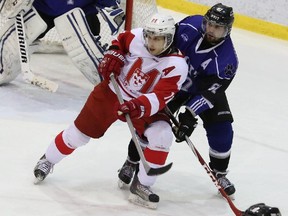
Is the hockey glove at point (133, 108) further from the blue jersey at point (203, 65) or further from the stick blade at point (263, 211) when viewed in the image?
the stick blade at point (263, 211)

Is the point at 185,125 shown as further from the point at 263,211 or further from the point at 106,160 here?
the point at 106,160

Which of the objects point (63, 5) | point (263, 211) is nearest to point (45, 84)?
point (63, 5)

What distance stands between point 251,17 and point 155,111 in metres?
3.59

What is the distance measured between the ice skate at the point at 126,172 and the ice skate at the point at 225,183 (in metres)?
0.33

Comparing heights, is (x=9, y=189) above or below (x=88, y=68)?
above

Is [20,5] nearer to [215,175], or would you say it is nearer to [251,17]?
[215,175]

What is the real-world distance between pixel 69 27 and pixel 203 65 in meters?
1.25

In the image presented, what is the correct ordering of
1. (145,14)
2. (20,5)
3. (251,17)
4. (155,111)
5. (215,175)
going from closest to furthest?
(155,111), (215,175), (20,5), (145,14), (251,17)

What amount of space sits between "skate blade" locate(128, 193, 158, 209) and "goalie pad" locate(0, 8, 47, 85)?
1.45 m

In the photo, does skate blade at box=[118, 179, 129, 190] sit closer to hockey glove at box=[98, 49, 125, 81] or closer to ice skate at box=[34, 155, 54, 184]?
ice skate at box=[34, 155, 54, 184]

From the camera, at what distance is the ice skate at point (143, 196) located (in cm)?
278

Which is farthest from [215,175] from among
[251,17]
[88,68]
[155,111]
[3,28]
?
[251,17]

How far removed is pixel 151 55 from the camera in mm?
2723

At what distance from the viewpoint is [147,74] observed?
108 inches
